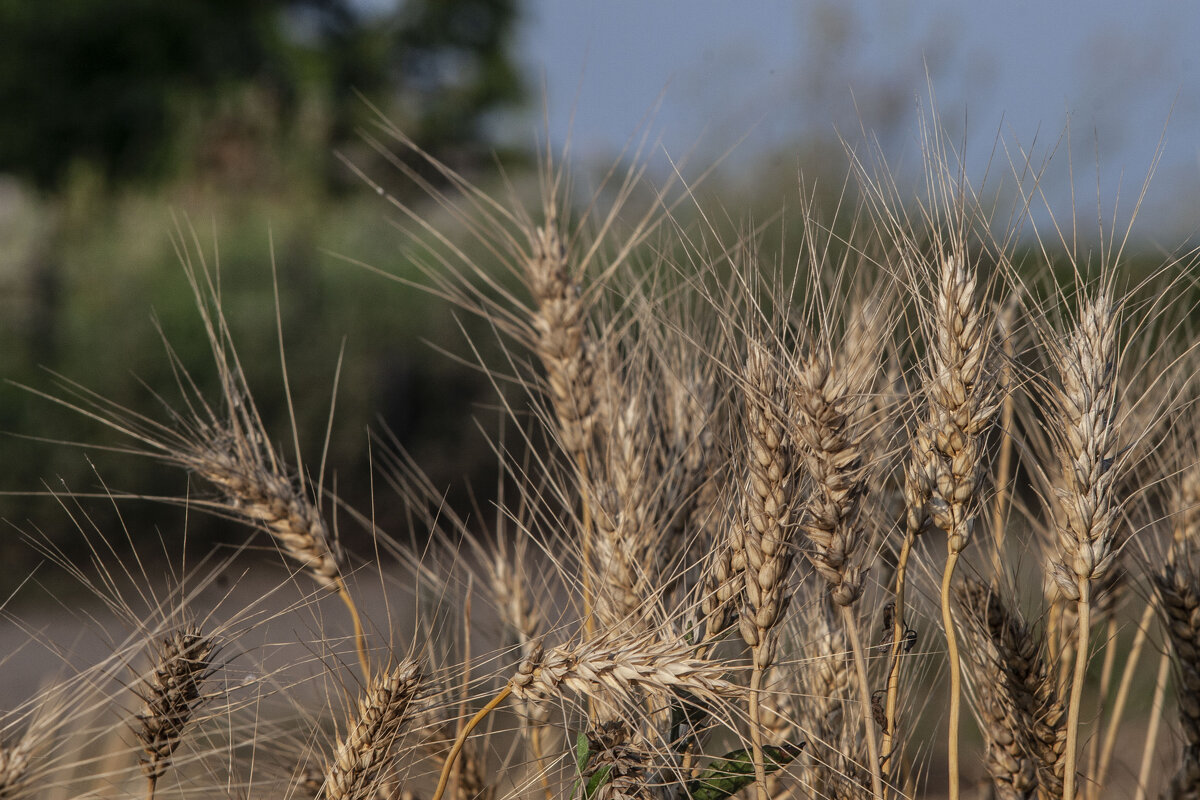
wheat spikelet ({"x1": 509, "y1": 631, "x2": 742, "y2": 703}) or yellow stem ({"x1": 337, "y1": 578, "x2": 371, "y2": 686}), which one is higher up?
wheat spikelet ({"x1": 509, "y1": 631, "x2": 742, "y2": 703})

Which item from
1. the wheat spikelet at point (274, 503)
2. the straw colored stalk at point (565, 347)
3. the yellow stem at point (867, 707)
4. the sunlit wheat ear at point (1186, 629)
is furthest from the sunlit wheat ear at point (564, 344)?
the sunlit wheat ear at point (1186, 629)

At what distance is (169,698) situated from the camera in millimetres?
977

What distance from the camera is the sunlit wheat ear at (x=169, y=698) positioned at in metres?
0.97

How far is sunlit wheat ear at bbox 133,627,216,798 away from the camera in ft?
3.20

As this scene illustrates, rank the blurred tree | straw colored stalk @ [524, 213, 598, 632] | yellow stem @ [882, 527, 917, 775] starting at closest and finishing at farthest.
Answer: yellow stem @ [882, 527, 917, 775] → straw colored stalk @ [524, 213, 598, 632] → the blurred tree

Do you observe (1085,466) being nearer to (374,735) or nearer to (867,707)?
(867,707)

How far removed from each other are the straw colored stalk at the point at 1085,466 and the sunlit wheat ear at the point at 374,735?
0.65 m

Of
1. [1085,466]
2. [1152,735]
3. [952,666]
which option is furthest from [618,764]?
[1152,735]

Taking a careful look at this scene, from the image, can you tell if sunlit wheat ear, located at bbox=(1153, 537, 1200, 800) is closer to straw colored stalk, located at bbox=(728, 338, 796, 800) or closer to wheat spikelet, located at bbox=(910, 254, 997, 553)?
wheat spikelet, located at bbox=(910, 254, 997, 553)

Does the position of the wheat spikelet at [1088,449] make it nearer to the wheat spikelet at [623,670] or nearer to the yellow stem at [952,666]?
the yellow stem at [952,666]

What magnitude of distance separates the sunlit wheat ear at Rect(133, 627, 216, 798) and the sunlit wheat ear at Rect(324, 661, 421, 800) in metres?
0.17

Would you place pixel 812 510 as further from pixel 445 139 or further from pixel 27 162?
pixel 445 139

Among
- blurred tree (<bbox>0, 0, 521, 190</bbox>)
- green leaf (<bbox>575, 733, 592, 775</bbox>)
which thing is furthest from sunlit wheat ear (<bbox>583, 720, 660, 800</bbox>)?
blurred tree (<bbox>0, 0, 521, 190</bbox>)

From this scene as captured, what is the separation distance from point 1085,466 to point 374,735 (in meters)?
0.76
